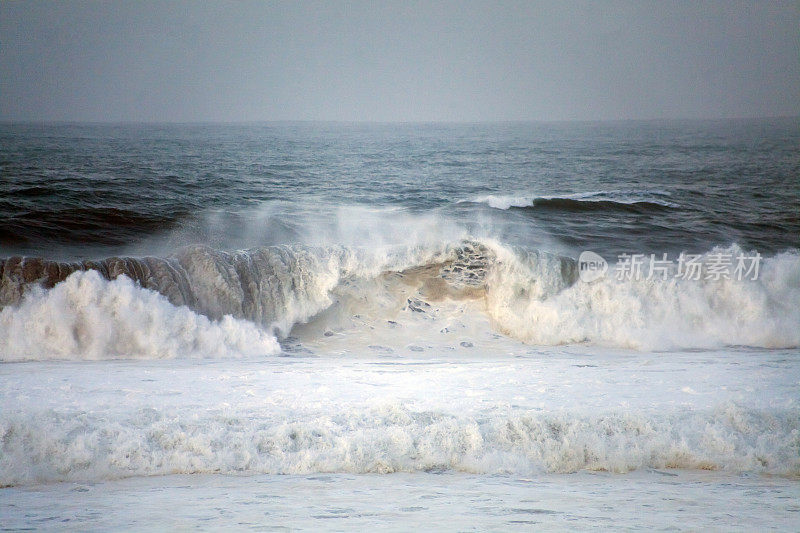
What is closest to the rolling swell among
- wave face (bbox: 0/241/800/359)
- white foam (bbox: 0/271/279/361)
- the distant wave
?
the distant wave

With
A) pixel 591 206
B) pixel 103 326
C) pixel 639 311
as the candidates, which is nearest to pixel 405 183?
pixel 591 206

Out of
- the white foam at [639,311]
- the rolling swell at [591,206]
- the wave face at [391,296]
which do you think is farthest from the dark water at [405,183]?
the white foam at [639,311]

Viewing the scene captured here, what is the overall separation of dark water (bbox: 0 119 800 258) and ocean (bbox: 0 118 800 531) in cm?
2

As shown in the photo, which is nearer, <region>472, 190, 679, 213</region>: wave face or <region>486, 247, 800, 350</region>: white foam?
<region>486, 247, 800, 350</region>: white foam

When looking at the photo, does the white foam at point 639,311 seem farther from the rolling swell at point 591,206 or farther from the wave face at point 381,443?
the wave face at point 381,443

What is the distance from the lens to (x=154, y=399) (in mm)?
2146

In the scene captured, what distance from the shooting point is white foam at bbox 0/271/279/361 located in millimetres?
2760

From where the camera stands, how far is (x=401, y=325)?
3.37 m

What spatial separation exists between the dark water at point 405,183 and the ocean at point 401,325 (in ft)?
0.06

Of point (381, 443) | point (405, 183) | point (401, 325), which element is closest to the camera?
point (381, 443)

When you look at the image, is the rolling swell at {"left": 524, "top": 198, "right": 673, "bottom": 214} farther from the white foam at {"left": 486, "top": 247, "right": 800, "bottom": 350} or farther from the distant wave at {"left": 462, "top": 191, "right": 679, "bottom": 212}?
the white foam at {"left": 486, "top": 247, "right": 800, "bottom": 350}

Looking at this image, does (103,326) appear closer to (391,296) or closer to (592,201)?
(391,296)

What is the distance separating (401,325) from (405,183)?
1381mm

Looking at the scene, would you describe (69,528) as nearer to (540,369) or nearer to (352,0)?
(540,369)
